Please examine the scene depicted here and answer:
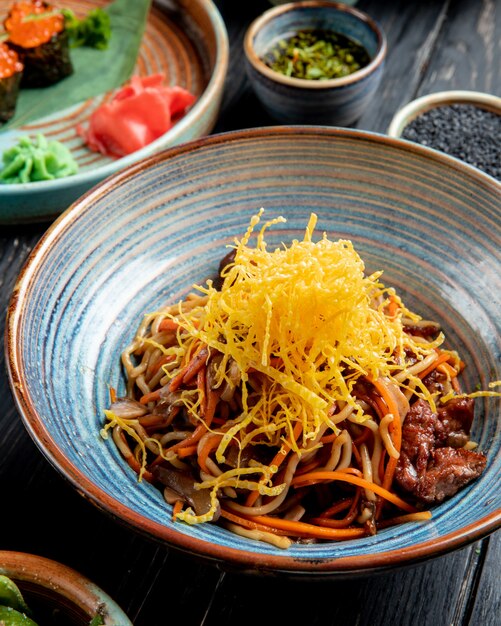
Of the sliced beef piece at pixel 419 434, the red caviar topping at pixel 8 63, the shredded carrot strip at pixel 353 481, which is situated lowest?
the red caviar topping at pixel 8 63

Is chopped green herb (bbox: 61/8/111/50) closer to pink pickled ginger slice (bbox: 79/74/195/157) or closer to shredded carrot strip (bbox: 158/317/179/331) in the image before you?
pink pickled ginger slice (bbox: 79/74/195/157)

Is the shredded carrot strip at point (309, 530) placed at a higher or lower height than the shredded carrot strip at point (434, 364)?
lower

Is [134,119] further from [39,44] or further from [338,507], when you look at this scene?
[338,507]

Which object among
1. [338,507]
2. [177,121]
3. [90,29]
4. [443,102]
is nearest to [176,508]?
[338,507]

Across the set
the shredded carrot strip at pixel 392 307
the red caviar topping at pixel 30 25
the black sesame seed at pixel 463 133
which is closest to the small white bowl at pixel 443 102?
the black sesame seed at pixel 463 133

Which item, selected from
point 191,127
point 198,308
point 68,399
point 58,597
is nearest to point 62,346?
point 68,399

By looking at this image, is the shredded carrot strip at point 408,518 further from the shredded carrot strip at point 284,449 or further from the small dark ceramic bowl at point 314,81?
the small dark ceramic bowl at point 314,81

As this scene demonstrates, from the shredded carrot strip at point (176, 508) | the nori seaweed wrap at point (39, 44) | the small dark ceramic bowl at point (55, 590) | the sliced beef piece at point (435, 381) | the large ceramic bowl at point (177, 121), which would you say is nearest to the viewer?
the small dark ceramic bowl at point (55, 590)
